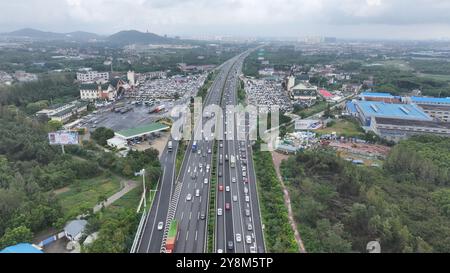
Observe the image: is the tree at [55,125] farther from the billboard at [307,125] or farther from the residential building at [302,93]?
the residential building at [302,93]

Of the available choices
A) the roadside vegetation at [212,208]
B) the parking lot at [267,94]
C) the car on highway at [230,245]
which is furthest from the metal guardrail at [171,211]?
the parking lot at [267,94]

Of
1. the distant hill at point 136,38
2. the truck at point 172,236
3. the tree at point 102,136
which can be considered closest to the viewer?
the truck at point 172,236

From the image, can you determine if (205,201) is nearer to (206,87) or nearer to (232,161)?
(232,161)

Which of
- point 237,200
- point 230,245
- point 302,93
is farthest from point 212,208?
point 302,93

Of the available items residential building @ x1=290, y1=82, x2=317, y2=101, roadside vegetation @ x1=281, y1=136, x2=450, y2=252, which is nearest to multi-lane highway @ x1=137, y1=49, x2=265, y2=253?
roadside vegetation @ x1=281, y1=136, x2=450, y2=252

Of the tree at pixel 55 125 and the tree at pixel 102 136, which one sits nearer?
the tree at pixel 102 136

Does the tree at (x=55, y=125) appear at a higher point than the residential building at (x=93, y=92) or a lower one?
lower

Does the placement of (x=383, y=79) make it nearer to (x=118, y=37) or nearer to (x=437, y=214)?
(x=437, y=214)
